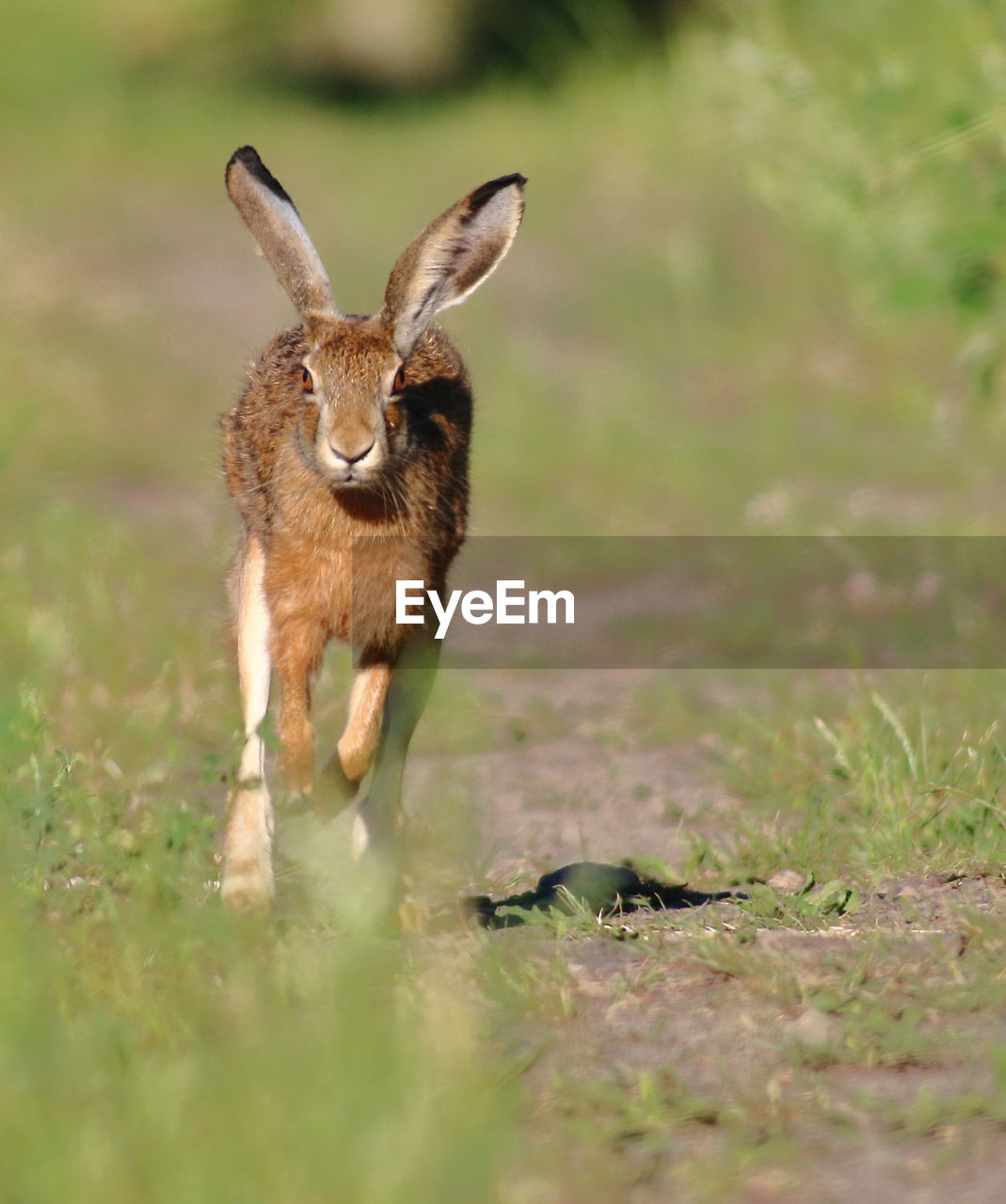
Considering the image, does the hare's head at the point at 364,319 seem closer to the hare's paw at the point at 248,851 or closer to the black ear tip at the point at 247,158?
the black ear tip at the point at 247,158

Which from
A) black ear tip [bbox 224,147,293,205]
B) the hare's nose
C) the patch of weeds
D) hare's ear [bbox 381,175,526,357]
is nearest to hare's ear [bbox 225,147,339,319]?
black ear tip [bbox 224,147,293,205]

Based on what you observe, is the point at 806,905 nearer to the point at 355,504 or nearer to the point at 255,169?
the point at 355,504

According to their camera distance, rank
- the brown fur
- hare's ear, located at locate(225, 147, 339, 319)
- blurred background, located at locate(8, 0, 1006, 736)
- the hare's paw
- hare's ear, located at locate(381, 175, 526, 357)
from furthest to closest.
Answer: blurred background, located at locate(8, 0, 1006, 736)
hare's ear, located at locate(225, 147, 339, 319)
hare's ear, located at locate(381, 175, 526, 357)
the brown fur
the hare's paw

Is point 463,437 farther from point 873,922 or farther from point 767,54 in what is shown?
point 767,54

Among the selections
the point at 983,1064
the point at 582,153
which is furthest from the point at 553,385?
the point at 983,1064

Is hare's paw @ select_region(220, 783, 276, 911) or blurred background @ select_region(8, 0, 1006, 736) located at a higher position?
blurred background @ select_region(8, 0, 1006, 736)

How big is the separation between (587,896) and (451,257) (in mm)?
1633

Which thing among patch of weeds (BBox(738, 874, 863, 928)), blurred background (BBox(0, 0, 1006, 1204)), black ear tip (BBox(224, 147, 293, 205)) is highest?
blurred background (BBox(0, 0, 1006, 1204))

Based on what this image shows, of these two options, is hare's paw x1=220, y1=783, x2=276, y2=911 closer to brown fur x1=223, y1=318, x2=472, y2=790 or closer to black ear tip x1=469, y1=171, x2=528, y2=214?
brown fur x1=223, y1=318, x2=472, y2=790

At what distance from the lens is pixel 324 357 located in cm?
502

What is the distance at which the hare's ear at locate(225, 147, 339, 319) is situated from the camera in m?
5.24

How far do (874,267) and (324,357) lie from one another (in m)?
3.21

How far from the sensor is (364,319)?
5.33 meters

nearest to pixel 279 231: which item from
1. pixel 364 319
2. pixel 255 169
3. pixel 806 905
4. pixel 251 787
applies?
pixel 255 169
